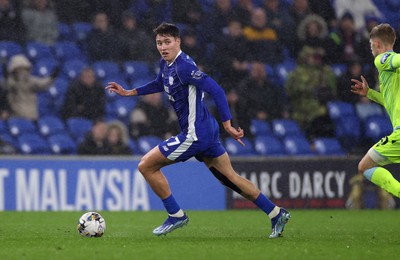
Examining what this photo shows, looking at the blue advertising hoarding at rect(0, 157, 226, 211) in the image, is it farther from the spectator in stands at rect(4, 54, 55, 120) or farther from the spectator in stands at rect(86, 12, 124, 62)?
the spectator in stands at rect(86, 12, 124, 62)

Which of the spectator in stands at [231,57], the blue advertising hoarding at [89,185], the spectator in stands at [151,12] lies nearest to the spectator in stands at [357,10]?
the spectator in stands at [231,57]

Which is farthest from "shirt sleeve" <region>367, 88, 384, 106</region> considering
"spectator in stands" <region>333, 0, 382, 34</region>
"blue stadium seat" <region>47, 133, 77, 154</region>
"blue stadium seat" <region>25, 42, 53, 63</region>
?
"spectator in stands" <region>333, 0, 382, 34</region>

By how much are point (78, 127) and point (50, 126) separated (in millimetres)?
445

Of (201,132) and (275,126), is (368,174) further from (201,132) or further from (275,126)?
(275,126)

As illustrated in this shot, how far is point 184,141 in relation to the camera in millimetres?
8742

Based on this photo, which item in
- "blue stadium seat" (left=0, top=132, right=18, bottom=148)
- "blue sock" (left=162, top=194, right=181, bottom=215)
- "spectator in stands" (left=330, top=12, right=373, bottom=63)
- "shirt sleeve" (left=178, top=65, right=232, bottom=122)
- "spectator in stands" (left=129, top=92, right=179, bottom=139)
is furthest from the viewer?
"spectator in stands" (left=330, top=12, right=373, bottom=63)

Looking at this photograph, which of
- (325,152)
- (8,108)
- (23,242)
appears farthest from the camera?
(325,152)

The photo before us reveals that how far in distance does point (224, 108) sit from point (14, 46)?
7837mm

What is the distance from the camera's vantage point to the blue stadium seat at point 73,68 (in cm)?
1540

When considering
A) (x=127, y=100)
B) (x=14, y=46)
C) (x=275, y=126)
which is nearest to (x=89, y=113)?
(x=127, y=100)

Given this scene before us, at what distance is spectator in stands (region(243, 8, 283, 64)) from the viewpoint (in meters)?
16.7

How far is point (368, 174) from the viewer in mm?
8609

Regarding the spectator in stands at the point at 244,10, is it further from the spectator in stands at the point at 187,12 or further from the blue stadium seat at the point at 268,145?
the blue stadium seat at the point at 268,145

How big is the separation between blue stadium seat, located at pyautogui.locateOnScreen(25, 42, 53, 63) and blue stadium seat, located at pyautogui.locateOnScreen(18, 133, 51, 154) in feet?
4.94
